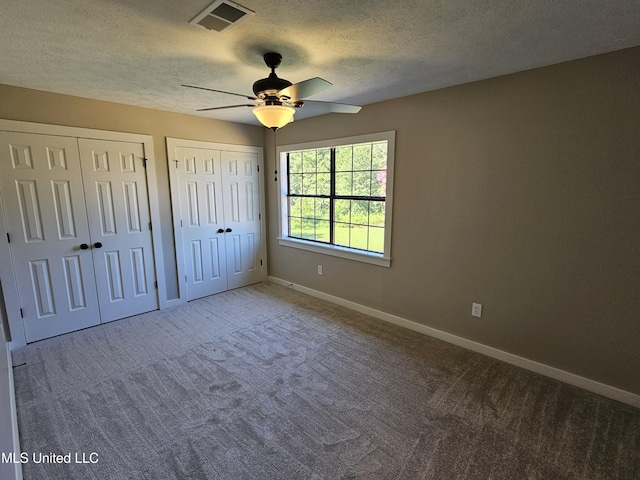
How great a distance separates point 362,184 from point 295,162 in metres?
1.27

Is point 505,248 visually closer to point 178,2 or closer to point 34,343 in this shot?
point 178,2

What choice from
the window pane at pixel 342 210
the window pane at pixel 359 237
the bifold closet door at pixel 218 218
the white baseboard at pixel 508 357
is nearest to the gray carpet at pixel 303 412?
the white baseboard at pixel 508 357

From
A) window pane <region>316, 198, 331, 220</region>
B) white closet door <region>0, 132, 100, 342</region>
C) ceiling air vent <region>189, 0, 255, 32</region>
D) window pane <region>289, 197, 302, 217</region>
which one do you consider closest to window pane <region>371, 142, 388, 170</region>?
window pane <region>316, 198, 331, 220</region>

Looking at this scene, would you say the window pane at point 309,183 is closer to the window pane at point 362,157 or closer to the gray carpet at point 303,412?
the window pane at point 362,157

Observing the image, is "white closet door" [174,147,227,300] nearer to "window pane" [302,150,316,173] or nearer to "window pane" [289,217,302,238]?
"window pane" [289,217,302,238]

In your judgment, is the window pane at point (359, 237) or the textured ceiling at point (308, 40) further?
the window pane at point (359, 237)

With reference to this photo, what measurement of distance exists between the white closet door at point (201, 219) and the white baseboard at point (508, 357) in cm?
171

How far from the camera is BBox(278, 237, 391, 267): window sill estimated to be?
134 inches

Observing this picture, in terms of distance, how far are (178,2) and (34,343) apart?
3.35m

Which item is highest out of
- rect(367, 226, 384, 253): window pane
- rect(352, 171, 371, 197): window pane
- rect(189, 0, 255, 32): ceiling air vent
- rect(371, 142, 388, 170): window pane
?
rect(189, 0, 255, 32): ceiling air vent

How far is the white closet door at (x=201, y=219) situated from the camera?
12.5 feet

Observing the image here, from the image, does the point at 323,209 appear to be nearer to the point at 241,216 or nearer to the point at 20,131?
the point at 241,216

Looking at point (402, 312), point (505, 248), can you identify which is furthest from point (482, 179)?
point (402, 312)

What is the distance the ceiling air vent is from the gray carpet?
2.37 m
